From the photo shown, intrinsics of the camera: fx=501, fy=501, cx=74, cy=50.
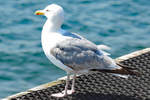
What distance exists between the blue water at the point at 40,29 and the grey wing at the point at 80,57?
3061 mm

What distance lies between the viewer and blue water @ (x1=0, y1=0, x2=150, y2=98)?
8.96 meters

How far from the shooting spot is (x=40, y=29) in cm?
1042

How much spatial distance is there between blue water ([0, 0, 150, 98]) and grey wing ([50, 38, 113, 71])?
3.06 metres

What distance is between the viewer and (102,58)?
546 cm

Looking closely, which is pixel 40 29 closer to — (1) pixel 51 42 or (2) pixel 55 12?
(2) pixel 55 12

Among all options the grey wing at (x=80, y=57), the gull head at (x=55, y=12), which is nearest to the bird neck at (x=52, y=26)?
the gull head at (x=55, y=12)

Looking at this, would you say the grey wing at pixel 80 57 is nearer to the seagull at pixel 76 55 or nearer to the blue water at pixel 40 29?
the seagull at pixel 76 55

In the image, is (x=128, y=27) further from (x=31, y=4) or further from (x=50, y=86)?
(x=50, y=86)

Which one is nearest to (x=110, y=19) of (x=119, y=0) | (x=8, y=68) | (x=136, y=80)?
(x=119, y=0)

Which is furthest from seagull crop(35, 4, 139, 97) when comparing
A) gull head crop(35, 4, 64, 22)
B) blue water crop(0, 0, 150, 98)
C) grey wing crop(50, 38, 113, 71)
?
blue water crop(0, 0, 150, 98)

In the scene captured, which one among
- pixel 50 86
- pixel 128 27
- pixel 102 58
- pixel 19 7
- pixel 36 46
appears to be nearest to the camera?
pixel 102 58

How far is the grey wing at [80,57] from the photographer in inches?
214

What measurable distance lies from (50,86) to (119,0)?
6559 millimetres

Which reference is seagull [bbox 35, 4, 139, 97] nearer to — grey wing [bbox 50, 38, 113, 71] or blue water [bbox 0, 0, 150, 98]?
grey wing [bbox 50, 38, 113, 71]
